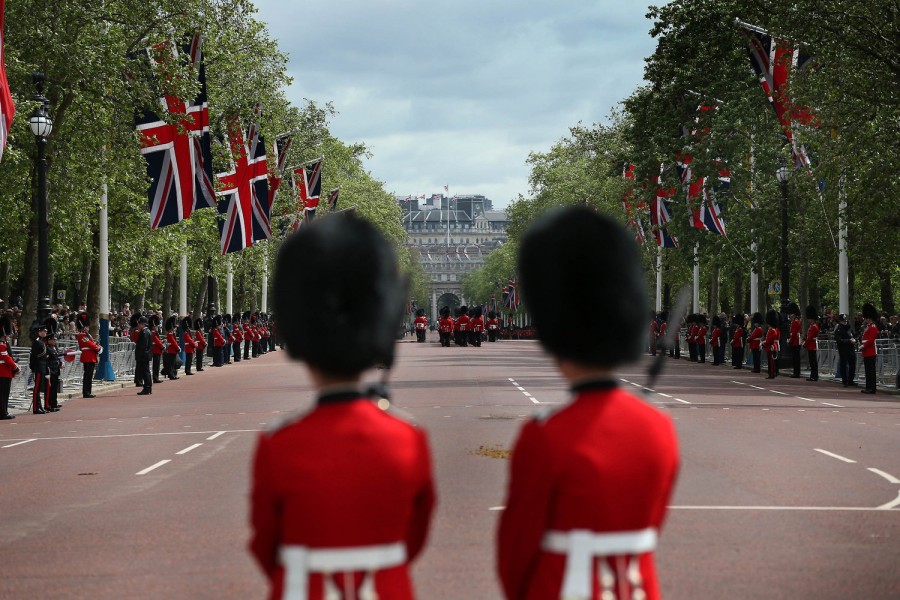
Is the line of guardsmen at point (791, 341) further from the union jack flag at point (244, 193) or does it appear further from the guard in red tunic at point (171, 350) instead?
the union jack flag at point (244, 193)

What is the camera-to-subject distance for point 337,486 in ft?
13.1

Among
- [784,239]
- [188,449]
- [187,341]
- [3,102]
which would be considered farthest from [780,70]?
[188,449]

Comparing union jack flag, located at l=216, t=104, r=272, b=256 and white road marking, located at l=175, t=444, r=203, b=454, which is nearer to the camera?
white road marking, located at l=175, t=444, r=203, b=454

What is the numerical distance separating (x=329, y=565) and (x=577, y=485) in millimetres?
698

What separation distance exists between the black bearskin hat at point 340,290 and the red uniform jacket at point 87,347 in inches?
1040

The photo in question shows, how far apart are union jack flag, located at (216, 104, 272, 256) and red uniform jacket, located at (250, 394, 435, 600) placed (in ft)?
136

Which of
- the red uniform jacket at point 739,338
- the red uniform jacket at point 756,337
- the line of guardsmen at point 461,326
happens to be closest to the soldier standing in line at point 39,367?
the red uniform jacket at point 756,337

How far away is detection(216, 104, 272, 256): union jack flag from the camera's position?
45625 mm

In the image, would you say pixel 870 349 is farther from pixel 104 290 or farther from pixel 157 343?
pixel 104 290

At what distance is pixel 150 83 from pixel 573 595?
32493 mm

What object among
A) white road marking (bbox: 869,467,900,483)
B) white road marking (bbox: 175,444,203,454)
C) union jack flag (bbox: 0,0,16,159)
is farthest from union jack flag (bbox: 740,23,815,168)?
white road marking (bbox: 175,444,203,454)

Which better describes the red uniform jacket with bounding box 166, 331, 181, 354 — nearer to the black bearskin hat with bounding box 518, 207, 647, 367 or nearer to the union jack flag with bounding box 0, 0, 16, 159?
the union jack flag with bounding box 0, 0, 16, 159

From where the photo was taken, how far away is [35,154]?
35.3 m

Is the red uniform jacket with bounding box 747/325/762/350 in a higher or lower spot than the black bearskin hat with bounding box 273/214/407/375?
lower
